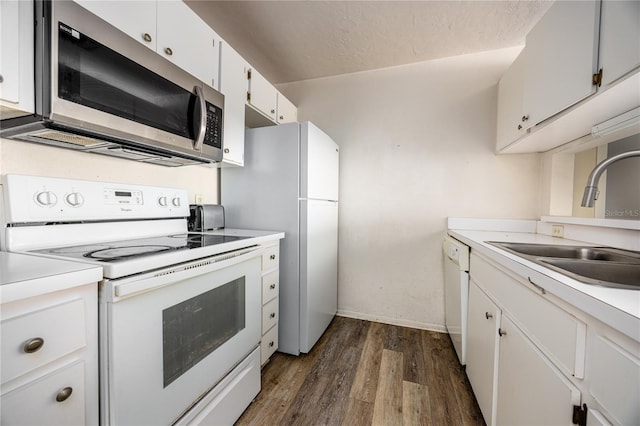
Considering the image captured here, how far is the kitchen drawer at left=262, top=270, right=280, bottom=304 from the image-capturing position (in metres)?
1.62

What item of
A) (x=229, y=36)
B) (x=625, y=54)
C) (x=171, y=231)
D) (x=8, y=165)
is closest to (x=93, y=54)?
(x=8, y=165)

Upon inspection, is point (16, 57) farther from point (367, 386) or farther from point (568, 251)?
point (568, 251)

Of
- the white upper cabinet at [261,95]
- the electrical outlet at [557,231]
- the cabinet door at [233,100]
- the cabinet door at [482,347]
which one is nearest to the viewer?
the cabinet door at [482,347]

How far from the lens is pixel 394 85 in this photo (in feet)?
8.02

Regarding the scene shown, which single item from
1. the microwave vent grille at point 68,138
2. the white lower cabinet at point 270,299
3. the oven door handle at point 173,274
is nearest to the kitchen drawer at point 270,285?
the white lower cabinet at point 270,299

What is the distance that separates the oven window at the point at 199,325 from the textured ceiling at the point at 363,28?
178 centimetres

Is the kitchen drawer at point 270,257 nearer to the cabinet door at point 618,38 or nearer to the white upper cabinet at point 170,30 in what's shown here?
the white upper cabinet at point 170,30

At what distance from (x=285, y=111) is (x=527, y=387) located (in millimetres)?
2429

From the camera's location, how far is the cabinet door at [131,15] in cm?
96

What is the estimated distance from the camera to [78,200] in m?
1.10

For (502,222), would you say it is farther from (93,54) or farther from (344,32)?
(93,54)

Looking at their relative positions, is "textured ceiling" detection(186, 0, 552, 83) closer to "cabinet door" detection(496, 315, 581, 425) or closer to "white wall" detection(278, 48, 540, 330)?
"white wall" detection(278, 48, 540, 330)

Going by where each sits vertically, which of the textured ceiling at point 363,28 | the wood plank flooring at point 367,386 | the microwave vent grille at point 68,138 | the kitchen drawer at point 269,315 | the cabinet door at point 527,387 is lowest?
the wood plank flooring at point 367,386

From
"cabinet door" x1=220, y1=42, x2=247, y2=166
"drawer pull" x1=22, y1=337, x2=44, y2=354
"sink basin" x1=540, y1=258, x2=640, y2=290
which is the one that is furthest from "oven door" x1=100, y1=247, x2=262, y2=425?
"sink basin" x1=540, y1=258, x2=640, y2=290
